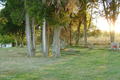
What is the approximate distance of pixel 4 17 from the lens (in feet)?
76.6

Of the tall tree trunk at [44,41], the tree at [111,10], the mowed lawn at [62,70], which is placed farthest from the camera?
the tree at [111,10]

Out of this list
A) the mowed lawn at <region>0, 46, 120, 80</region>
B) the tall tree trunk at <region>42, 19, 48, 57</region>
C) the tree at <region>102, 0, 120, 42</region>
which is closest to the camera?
the mowed lawn at <region>0, 46, 120, 80</region>

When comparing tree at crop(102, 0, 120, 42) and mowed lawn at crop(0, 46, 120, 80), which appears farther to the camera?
tree at crop(102, 0, 120, 42)

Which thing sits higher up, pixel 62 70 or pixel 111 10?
pixel 111 10

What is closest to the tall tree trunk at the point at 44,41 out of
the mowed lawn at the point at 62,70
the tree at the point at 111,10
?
the mowed lawn at the point at 62,70

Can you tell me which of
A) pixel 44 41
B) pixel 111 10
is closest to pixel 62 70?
pixel 44 41

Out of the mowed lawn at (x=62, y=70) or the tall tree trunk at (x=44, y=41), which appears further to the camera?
the tall tree trunk at (x=44, y=41)

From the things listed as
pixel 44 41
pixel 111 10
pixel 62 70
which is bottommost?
pixel 62 70

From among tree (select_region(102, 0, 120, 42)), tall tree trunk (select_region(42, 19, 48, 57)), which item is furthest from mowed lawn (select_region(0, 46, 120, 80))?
tree (select_region(102, 0, 120, 42))

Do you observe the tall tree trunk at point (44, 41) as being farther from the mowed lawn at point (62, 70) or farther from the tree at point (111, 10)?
the tree at point (111, 10)

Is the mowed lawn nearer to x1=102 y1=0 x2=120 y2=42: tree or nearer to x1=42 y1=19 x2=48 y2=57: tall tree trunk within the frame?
x1=42 y1=19 x2=48 y2=57: tall tree trunk

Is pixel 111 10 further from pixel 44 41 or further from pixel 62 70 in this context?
pixel 62 70

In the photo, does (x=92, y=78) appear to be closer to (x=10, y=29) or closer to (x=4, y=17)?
(x=4, y=17)

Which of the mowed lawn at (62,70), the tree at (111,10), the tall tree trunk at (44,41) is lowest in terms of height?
the mowed lawn at (62,70)
